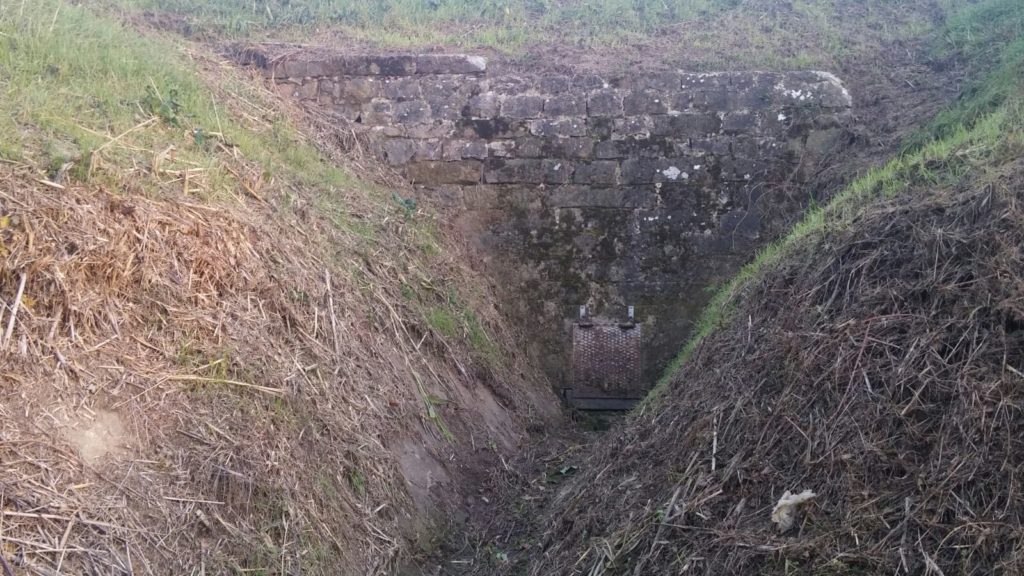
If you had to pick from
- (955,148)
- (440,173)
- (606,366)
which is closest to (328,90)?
(440,173)

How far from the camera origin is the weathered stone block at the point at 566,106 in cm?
809

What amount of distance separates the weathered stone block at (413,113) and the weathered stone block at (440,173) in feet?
1.25

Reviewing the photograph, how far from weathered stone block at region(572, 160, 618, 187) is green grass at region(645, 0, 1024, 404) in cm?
133

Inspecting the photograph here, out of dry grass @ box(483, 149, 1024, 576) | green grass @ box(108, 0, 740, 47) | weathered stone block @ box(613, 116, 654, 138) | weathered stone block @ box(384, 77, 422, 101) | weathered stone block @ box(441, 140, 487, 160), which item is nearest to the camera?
dry grass @ box(483, 149, 1024, 576)

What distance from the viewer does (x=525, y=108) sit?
8.12 metres

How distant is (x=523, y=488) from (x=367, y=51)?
4.77m

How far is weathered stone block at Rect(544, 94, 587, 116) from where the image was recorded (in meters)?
8.09

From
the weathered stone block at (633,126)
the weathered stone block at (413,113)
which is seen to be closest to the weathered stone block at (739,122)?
the weathered stone block at (633,126)

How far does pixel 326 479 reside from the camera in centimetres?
443

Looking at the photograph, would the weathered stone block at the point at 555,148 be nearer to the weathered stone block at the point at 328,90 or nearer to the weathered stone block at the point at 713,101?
the weathered stone block at the point at 713,101

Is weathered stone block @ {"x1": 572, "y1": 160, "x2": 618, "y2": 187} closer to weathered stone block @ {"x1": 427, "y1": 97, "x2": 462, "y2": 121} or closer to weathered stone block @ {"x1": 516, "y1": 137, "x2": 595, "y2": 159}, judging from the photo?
weathered stone block @ {"x1": 516, "y1": 137, "x2": 595, "y2": 159}

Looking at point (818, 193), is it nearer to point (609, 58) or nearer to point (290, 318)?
point (609, 58)

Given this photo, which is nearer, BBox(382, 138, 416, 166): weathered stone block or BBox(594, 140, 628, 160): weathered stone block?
BBox(594, 140, 628, 160): weathered stone block

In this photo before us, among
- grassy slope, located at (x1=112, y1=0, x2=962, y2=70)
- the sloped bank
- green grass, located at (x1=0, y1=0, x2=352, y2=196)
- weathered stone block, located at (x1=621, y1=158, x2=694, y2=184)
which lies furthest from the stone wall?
the sloped bank
